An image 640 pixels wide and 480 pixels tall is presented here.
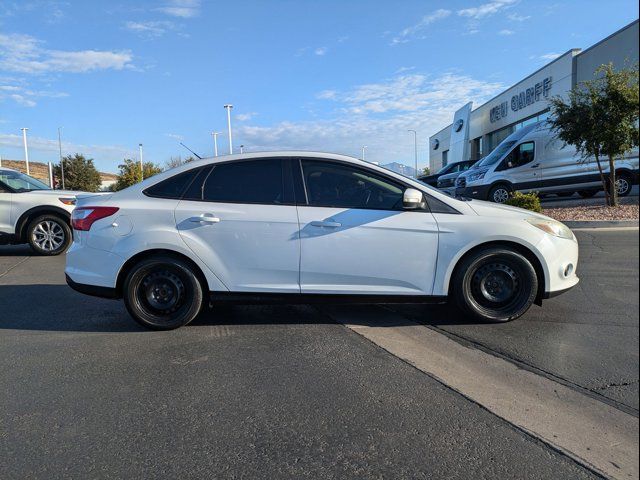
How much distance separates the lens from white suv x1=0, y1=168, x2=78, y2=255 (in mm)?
9586

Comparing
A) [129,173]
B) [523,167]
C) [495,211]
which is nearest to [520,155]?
[523,167]

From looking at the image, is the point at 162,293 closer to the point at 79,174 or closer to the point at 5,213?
the point at 5,213

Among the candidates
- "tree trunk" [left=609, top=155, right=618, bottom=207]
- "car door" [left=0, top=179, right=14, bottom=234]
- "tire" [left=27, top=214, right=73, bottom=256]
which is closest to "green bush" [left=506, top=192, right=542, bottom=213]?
"tree trunk" [left=609, top=155, right=618, bottom=207]

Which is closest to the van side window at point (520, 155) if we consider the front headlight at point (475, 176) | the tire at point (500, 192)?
the tire at point (500, 192)

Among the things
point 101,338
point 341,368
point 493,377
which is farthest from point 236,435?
point 101,338

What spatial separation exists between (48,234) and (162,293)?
625 centimetres

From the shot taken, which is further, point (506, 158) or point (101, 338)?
point (506, 158)

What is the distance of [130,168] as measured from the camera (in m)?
45.9

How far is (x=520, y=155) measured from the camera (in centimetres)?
1535

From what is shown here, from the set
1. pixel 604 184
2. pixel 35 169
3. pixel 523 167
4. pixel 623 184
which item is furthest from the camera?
pixel 35 169

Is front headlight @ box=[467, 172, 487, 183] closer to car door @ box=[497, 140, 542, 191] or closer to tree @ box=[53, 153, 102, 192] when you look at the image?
car door @ box=[497, 140, 542, 191]

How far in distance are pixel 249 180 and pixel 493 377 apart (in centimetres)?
283

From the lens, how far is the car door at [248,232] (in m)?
4.72

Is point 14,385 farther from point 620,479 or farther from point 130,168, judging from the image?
point 130,168
